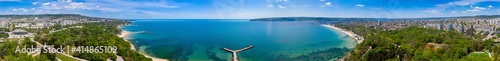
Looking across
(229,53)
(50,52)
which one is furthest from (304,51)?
(50,52)

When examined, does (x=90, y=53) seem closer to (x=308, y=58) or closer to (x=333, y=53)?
(x=308, y=58)

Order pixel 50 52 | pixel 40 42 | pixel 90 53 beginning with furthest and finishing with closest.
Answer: pixel 40 42
pixel 90 53
pixel 50 52

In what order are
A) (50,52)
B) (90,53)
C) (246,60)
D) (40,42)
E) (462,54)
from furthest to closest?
(40,42), (246,60), (462,54), (90,53), (50,52)

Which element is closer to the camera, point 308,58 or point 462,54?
point 462,54

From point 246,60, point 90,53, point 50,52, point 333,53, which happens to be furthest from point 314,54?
point 50,52

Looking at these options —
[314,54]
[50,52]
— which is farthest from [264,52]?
[50,52]

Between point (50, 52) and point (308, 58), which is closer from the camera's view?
point (50, 52)

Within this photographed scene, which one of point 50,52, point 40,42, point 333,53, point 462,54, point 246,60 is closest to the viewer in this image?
point 50,52

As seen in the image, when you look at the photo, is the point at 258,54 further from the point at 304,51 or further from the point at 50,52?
the point at 50,52
